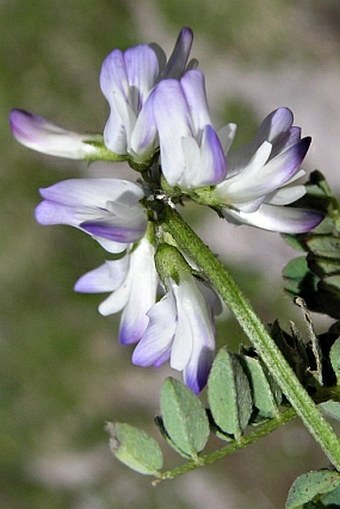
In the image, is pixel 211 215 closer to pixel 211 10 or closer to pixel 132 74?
pixel 211 10

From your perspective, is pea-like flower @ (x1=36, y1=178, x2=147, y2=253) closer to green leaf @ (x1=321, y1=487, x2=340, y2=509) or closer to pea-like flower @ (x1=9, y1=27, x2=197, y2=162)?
pea-like flower @ (x1=9, y1=27, x2=197, y2=162)

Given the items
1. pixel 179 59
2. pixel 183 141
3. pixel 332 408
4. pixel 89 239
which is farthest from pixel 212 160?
pixel 89 239

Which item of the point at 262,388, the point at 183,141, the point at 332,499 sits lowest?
the point at 332,499

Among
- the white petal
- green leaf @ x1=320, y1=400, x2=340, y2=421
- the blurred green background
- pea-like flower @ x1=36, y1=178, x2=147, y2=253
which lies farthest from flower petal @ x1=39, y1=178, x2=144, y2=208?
the blurred green background

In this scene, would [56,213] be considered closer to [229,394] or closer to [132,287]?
[132,287]

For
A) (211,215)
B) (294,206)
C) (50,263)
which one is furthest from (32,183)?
(294,206)
